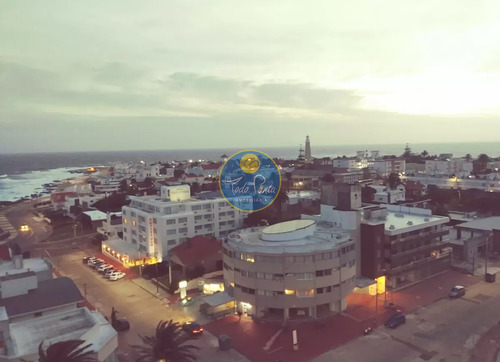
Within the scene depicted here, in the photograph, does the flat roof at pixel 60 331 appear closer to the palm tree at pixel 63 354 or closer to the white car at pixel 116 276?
the palm tree at pixel 63 354

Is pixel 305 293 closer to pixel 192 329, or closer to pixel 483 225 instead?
pixel 192 329

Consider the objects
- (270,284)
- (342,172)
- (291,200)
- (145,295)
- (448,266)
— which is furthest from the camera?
(342,172)

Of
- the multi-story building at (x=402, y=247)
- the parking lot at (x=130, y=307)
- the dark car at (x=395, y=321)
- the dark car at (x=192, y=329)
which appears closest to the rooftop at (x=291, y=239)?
the multi-story building at (x=402, y=247)

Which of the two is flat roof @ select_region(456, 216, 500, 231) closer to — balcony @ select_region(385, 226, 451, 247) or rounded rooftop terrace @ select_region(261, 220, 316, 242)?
balcony @ select_region(385, 226, 451, 247)

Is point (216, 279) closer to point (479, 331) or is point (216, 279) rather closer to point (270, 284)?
point (270, 284)

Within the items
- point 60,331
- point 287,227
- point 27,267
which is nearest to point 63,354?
point 60,331

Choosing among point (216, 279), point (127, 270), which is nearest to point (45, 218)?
point (127, 270)
